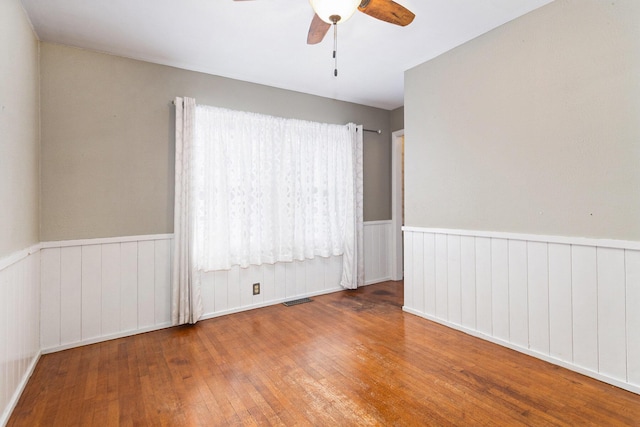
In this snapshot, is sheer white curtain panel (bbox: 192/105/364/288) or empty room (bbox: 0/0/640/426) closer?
empty room (bbox: 0/0/640/426)

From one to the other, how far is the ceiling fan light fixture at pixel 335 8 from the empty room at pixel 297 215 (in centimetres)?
1

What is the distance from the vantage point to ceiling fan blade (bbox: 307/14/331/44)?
2030 mm

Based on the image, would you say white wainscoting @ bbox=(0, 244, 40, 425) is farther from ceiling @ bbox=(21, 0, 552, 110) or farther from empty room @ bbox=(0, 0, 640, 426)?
ceiling @ bbox=(21, 0, 552, 110)

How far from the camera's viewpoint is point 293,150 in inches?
151

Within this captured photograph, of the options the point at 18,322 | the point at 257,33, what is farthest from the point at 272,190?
the point at 18,322

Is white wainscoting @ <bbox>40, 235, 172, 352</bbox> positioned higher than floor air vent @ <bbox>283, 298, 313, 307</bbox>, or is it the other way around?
white wainscoting @ <bbox>40, 235, 172, 352</bbox>

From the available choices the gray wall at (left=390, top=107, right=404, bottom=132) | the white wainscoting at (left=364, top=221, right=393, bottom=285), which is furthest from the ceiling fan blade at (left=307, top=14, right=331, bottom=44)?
the white wainscoting at (left=364, top=221, right=393, bottom=285)

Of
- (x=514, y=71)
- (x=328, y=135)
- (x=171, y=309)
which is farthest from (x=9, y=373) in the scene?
(x=514, y=71)

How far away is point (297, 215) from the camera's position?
12.8 feet

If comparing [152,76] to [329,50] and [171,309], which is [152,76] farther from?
[171,309]

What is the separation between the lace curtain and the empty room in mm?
26

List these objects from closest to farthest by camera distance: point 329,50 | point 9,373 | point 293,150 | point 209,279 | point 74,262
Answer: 1. point 9,373
2. point 74,262
3. point 329,50
4. point 209,279
5. point 293,150

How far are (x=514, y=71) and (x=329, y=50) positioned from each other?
155cm

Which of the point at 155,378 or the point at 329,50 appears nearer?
the point at 155,378
